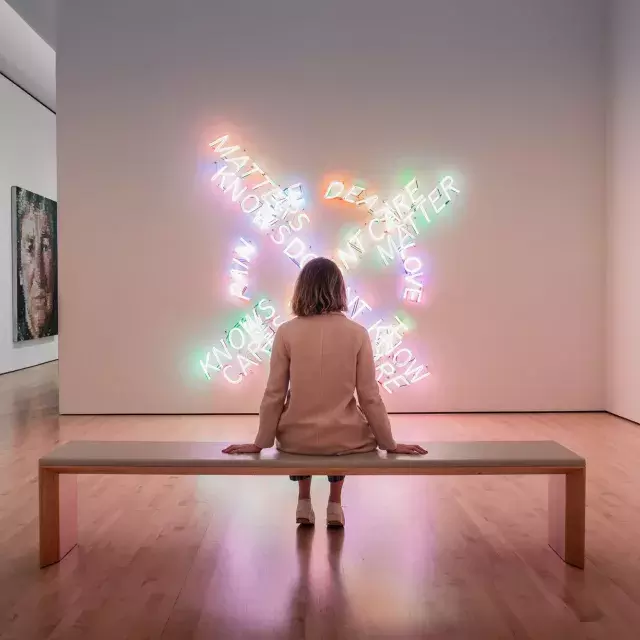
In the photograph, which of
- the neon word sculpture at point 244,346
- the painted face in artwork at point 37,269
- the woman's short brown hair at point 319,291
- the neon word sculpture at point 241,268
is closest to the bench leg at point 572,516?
the woman's short brown hair at point 319,291

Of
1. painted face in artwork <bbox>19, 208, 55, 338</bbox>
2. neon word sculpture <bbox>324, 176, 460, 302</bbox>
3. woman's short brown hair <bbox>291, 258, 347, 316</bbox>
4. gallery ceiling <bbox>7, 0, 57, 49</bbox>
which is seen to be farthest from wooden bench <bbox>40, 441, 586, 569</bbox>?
painted face in artwork <bbox>19, 208, 55, 338</bbox>

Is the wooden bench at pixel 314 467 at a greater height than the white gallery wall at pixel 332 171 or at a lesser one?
lesser

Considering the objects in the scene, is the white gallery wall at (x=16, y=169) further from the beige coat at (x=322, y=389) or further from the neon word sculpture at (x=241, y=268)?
the beige coat at (x=322, y=389)

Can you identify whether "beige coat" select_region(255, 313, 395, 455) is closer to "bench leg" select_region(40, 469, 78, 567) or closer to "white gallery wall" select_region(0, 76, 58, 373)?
"bench leg" select_region(40, 469, 78, 567)

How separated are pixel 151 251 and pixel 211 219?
59 centimetres

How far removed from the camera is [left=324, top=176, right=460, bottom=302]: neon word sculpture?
643 centimetres

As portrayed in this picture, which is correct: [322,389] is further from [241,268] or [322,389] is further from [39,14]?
[39,14]

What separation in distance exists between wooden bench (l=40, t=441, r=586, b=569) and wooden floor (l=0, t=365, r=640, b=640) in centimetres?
15

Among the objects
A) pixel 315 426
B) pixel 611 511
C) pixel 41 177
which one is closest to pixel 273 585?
pixel 315 426

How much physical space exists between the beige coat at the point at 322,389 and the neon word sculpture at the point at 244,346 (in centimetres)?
345

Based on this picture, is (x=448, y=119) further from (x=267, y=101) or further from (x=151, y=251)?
(x=151, y=251)

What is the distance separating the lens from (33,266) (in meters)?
10.3

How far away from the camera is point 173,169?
254 inches

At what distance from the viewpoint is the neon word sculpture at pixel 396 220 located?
6.43m
